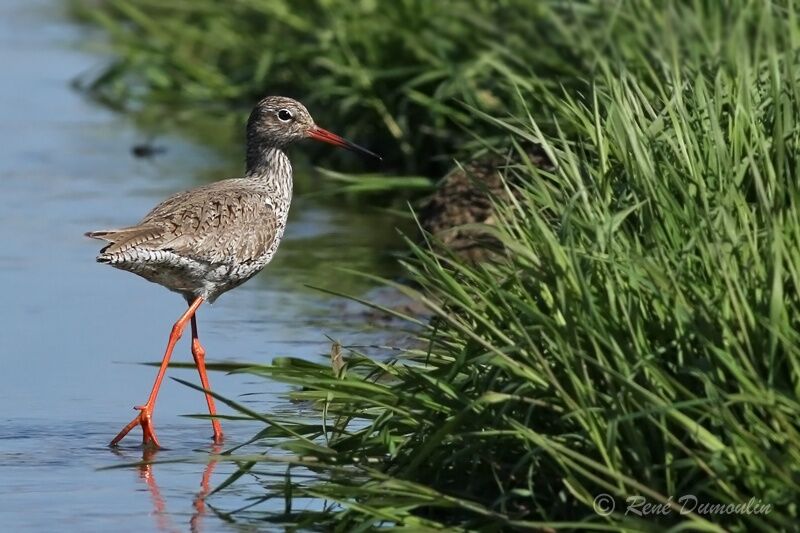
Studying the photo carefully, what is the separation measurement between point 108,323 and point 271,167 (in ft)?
4.56

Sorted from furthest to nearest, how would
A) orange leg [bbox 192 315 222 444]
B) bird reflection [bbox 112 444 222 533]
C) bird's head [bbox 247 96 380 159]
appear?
bird's head [bbox 247 96 380 159]
orange leg [bbox 192 315 222 444]
bird reflection [bbox 112 444 222 533]

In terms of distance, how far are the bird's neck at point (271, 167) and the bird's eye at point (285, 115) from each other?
154 mm

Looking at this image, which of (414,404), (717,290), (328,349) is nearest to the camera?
(717,290)

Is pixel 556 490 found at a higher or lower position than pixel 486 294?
lower

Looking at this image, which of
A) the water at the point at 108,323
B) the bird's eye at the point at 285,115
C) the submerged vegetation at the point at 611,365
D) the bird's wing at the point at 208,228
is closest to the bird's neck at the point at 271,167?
the bird's eye at the point at 285,115

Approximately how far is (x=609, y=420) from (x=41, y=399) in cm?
361

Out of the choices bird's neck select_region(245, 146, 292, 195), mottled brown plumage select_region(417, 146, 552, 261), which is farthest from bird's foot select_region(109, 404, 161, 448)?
mottled brown plumage select_region(417, 146, 552, 261)

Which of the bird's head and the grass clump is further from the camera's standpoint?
the bird's head

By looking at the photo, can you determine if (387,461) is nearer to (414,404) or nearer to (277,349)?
(414,404)

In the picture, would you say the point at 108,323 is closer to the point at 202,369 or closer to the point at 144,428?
the point at 202,369

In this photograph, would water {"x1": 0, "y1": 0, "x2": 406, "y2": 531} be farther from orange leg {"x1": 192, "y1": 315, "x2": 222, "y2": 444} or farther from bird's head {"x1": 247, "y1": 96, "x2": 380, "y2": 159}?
bird's head {"x1": 247, "y1": 96, "x2": 380, "y2": 159}

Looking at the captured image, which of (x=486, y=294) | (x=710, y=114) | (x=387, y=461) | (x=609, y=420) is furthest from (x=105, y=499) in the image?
(x=710, y=114)

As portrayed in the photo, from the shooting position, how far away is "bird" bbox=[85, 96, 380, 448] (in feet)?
24.7

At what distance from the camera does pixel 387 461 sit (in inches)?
231
